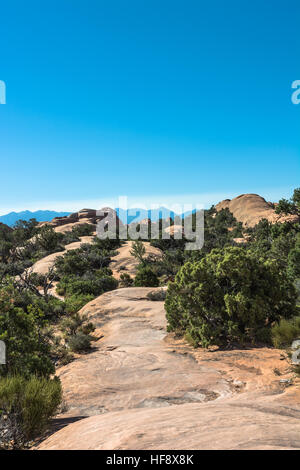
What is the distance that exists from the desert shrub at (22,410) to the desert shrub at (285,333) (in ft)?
25.8

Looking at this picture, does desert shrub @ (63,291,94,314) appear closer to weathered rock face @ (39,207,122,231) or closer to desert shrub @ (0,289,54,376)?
desert shrub @ (0,289,54,376)

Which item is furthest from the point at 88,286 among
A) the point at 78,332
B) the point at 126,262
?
the point at 78,332

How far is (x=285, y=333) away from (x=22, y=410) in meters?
8.62

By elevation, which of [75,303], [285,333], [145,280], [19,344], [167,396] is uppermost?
[19,344]

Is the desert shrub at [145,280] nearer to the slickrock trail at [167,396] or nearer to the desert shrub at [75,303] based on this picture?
the desert shrub at [75,303]

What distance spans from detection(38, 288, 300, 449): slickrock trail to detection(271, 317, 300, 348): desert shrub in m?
0.54

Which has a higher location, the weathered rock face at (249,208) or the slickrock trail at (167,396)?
the weathered rock face at (249,208)

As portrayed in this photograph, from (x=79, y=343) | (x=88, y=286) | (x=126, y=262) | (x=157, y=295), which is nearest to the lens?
(x=79, y=343)

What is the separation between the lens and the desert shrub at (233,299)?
1073cm

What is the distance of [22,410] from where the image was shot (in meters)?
4.82

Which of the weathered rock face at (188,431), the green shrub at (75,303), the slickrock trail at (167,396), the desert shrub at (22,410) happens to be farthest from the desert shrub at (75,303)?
the weathered rock face at (188,431)

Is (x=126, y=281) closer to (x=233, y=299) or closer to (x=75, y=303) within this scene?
(x=75, y=303)

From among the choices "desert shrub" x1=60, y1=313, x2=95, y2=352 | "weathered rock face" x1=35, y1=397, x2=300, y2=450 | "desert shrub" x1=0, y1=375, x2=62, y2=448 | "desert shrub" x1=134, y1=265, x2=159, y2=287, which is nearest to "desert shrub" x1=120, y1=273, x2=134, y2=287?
"desert shrub" x1=134, y1=265, x2=159, y2=287
